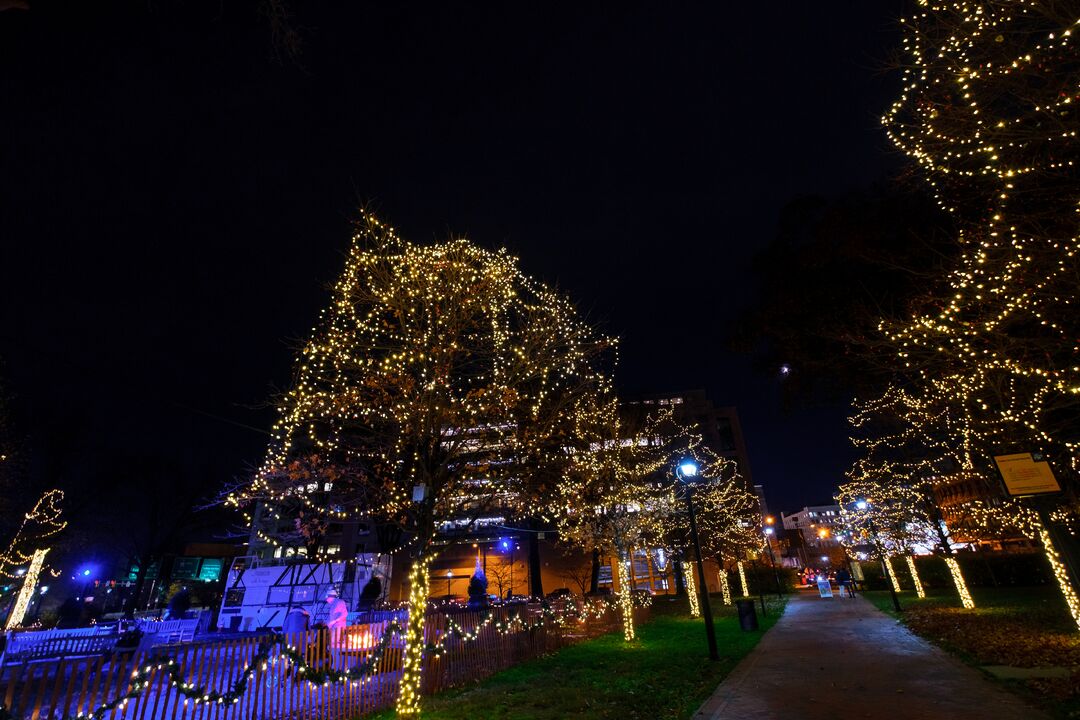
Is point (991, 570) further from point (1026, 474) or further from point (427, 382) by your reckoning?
point (427, 382)

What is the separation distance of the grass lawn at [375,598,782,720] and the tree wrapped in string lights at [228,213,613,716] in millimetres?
2720

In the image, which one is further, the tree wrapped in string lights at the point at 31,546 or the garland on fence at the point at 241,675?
the tree wrapped in string lights at the point at 31,546

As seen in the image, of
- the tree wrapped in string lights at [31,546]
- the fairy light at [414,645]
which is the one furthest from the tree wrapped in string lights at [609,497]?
the tree wrapped in string lights at [31,546]

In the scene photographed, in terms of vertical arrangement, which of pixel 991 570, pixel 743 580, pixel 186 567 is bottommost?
pixel 991 570

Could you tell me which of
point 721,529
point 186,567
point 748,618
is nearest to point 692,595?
point 721,529

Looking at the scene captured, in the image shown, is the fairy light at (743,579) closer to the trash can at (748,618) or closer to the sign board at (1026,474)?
the trash can at (748,618)

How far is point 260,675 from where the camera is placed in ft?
23.7

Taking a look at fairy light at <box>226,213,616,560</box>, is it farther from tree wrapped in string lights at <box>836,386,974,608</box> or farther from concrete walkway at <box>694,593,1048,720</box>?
tree wrapped in string lights at <box>836,386,974,608</box>

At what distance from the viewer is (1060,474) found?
10.8 metres

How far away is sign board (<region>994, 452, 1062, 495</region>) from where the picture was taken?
19.5 ft

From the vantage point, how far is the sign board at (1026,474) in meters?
5.96

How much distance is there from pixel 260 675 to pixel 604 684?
5.95 m

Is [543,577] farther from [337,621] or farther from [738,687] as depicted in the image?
[738,687]

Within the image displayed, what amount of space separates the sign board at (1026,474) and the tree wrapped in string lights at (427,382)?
6411mm
